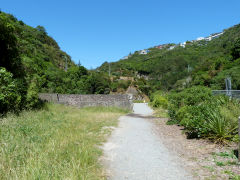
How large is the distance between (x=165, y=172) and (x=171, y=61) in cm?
6105

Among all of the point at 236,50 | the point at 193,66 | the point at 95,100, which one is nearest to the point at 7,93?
the point at 95,100

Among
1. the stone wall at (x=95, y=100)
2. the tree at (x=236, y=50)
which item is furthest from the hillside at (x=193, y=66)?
the stone wall at (x=95, y=100)

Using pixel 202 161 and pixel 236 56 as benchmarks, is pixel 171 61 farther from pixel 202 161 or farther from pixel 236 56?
pixel 202 161

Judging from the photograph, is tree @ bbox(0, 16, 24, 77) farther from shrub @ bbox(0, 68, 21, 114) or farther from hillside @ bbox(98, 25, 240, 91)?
hillside @ bbox(98, 25, 240, 91)

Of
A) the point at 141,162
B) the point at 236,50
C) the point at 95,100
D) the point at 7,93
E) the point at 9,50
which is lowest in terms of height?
the point at 141,162

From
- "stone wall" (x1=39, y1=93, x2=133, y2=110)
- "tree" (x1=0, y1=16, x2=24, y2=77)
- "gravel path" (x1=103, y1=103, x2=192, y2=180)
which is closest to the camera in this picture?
"gravel path" (x1=103, y1=103, x2=192, y2=180)

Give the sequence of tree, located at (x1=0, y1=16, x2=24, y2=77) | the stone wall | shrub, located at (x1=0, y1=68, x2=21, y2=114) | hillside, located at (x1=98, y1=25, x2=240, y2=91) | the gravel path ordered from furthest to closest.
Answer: hillside, located at (x1=98, y1=25, x2=240, y2=91) → the stone wall → tree, located at (x1=0, y1=16, x2=24, y2=77) → shrub, located at (x1=0, y1=68, x2=21, y2=114) → the gravel path

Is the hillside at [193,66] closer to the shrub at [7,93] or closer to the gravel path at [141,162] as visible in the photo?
the gravel path at [141,162]

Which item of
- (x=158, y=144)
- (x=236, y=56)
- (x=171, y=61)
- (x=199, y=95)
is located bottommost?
(x=158, y=144)

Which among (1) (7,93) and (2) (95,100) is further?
(2) (95,100)

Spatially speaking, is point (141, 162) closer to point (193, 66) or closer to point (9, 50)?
point (9, 50)

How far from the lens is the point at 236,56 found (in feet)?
107

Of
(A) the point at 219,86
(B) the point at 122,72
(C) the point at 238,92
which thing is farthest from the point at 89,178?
(B) the point at 122,72

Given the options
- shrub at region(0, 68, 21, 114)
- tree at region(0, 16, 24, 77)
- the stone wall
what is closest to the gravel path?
shrub at region(0, 68, 21, 114)
